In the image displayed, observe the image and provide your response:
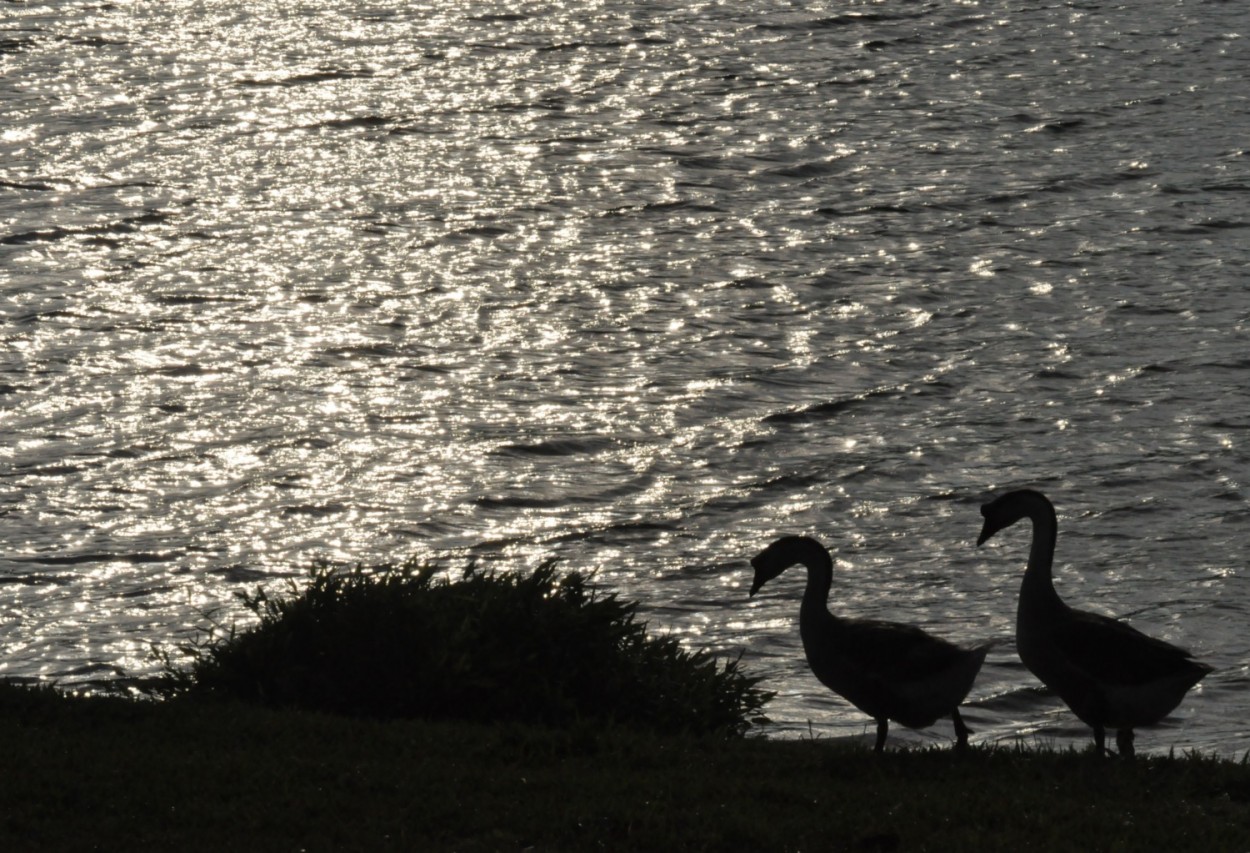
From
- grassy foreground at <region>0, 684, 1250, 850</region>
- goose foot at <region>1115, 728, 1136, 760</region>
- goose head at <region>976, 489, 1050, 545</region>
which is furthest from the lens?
goose head at <region>976, 489, 1050, 545</region>

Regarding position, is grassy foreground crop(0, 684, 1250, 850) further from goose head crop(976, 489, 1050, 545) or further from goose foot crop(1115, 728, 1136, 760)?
goose head crop(976, 489, 1050, 545)

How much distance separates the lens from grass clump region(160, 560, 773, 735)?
40.9 ft

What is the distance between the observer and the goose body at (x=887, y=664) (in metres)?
10.9

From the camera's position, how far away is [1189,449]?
2136 cm

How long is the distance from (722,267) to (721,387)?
4597mm

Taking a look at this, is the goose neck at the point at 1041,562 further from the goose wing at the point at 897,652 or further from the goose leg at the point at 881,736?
the goose leg at the point at 881,736

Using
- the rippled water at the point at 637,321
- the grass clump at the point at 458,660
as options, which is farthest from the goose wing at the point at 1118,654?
the rippled water at the point at 637,321

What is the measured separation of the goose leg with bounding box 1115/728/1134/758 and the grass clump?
8.86 feet

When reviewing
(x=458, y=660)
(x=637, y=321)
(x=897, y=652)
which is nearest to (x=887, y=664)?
(x=897, y=652)

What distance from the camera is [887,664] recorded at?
11000 millimetres

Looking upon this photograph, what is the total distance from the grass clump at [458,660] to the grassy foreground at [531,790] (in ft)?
2.38

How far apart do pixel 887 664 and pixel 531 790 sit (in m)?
2.21

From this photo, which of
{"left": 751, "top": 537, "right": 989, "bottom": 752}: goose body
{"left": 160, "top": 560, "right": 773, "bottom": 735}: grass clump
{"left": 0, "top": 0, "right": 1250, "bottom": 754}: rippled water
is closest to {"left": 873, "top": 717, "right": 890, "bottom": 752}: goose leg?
{"left": 751, "top": 537, "right": 989, "bottom": 752}: goose body

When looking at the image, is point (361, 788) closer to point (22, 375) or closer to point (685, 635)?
point (685, 635)
